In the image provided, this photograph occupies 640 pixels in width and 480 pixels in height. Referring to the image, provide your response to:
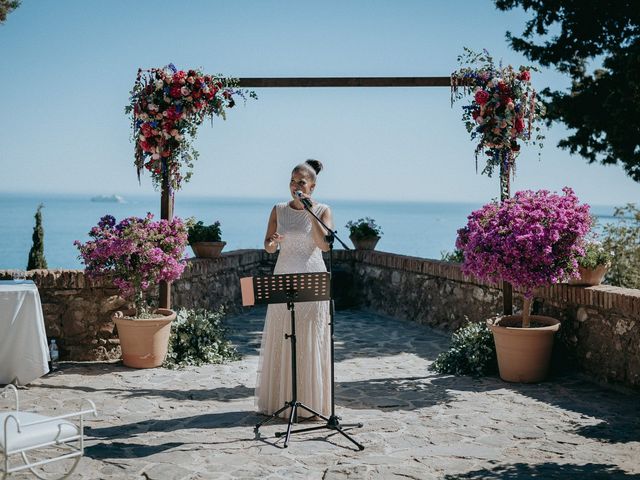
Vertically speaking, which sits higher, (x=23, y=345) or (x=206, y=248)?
(x=206, y=248)

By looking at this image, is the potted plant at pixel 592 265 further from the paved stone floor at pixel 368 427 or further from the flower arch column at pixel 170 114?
the flower arch column at pixel 170 114

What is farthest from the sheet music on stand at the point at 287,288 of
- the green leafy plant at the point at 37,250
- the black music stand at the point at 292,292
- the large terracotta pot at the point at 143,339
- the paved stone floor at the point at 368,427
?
the green leafy plant at the point at 37,250

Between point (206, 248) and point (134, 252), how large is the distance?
9.74 ft

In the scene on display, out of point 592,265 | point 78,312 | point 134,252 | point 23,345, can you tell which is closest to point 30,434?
point 23,345

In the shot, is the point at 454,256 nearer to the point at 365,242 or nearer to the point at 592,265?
the point at 365,242

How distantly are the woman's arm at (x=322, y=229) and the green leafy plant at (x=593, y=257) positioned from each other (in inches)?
107

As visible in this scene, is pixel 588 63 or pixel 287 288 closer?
pixel 287 288

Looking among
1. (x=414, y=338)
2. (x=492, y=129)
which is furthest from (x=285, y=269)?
(x=414, y=338)

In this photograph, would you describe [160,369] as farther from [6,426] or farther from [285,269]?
[6,426]

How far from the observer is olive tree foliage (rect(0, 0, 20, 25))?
10036 mm

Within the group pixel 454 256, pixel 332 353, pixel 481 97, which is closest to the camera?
pixel 332 353

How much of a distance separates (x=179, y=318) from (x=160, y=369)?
2.37 ft

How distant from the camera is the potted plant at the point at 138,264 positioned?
7211mm

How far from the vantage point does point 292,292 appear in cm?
513
